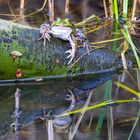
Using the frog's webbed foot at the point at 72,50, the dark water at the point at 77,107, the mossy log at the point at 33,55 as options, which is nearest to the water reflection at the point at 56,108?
the dark water at the point at 77,107

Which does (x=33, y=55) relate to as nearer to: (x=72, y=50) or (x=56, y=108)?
(x=72, y=50)

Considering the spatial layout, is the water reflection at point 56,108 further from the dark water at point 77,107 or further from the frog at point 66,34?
the frog at point 66,34

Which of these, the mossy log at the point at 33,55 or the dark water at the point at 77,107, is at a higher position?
the mossy log at the point at 33,55

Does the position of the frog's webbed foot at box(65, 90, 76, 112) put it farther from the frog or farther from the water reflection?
the frog

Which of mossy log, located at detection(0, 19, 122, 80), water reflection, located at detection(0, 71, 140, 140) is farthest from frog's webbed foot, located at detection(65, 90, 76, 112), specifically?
mossy log, located at detection(0, 19, 122, 80)

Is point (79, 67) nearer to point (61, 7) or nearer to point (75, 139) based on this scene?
point (75, 139)

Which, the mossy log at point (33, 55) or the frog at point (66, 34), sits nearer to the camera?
the mossy log at point (33, 55)

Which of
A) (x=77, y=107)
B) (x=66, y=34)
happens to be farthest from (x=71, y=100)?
(x=66, y=34)
